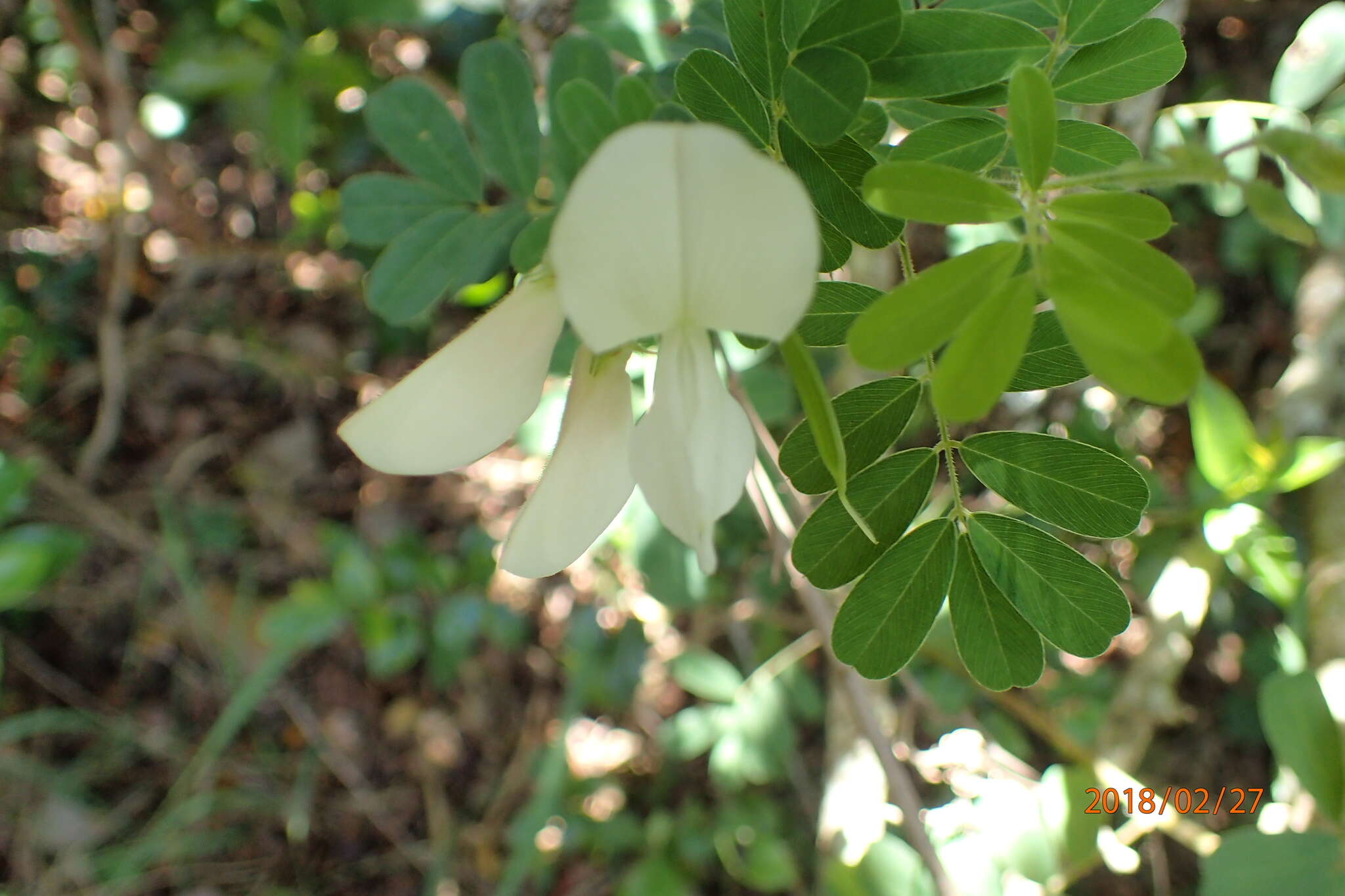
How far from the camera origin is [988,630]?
440 mm

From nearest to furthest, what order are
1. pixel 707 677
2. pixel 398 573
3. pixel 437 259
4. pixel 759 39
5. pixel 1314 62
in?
1. pixel 759 39
2. pixel 437 259
3. pixel 1314 62
4. pixel 707 677
5. pixel 398 573

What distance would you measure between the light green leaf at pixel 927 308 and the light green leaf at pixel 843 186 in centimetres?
5

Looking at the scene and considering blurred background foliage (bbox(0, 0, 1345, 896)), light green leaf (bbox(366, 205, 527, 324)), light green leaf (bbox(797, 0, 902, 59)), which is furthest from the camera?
→ blurred background foliage (bbox(0, 0, 1345, 896))

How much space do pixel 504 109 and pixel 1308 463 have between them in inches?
29.9

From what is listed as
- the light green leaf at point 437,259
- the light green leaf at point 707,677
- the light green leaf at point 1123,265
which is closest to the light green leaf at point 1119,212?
the light green leaf at point 1123,265

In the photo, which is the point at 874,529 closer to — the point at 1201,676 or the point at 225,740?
the point at 1201,676

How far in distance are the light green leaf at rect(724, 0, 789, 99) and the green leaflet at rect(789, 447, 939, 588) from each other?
187 mm

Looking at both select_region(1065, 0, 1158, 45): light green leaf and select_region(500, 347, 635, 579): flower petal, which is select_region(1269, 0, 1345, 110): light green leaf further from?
select_region(500, 347, 635, 579): flower petal

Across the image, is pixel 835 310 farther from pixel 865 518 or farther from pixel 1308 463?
pixel 1308 463

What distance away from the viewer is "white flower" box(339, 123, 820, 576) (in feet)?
0.83

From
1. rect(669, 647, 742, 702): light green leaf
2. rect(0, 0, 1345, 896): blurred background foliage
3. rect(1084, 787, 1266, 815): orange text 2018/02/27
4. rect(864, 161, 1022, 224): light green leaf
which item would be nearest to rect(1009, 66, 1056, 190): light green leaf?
rect(864, 161, 1022, 224): light green leaf

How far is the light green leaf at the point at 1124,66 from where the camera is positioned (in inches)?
16.0

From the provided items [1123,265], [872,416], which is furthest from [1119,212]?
[872,416]

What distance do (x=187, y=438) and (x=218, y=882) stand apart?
0.76 m
